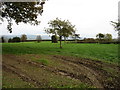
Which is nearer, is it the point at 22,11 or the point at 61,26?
the point at 22,11

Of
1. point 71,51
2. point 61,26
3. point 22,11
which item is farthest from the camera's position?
point 61,26

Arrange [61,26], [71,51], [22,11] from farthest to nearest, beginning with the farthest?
1. [61,26]
2. [71,51]
3. [22,11]

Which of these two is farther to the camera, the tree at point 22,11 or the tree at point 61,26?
the tree at point 61,26

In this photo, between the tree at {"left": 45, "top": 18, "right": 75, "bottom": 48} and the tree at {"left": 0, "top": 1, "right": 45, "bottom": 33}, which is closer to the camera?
the tree at {"left": 0, "top": 1, "right": 45, "bottom": 33}

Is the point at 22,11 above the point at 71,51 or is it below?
above

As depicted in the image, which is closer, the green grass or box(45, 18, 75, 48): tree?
the green grass

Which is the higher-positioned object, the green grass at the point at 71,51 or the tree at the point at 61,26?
the tree at the point at 61,26

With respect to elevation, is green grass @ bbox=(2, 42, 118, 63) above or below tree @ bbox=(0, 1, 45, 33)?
below

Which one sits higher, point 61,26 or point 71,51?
point 61,26

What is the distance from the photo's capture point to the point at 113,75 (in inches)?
384

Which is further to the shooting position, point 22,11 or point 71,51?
point 71,51

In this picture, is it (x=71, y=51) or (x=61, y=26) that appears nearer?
(x=71, y=51)

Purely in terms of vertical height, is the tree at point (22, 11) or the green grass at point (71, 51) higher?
the tree at point (22, 11)

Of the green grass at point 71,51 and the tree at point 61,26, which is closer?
the green grass at point 71,51
